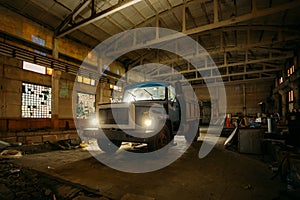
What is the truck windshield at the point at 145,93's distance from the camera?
5.65 meters

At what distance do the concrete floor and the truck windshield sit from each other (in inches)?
87.4

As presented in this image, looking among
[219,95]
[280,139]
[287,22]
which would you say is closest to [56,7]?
[280,139]

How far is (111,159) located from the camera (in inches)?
191

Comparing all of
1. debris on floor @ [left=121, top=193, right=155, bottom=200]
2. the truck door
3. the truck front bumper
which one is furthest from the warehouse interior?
the truck door

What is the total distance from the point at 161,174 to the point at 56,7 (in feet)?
26.9

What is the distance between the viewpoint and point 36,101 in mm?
7512

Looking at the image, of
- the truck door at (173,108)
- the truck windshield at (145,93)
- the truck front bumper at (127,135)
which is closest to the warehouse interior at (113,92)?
the truck front bumper at (127,135)

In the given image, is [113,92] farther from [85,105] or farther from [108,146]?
[108,146]

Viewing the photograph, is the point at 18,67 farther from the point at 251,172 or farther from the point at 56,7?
the point at 251,172

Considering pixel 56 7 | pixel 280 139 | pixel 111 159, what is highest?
pixel 56 7

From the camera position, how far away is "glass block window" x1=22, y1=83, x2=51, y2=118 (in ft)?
23.3

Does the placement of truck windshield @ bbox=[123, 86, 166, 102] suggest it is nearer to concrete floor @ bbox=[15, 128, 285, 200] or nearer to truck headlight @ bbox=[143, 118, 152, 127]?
truck headlight @ bbox=[143, 118, 152, 127]

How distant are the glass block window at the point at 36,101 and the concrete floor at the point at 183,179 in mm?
3415

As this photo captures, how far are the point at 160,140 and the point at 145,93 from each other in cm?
186
